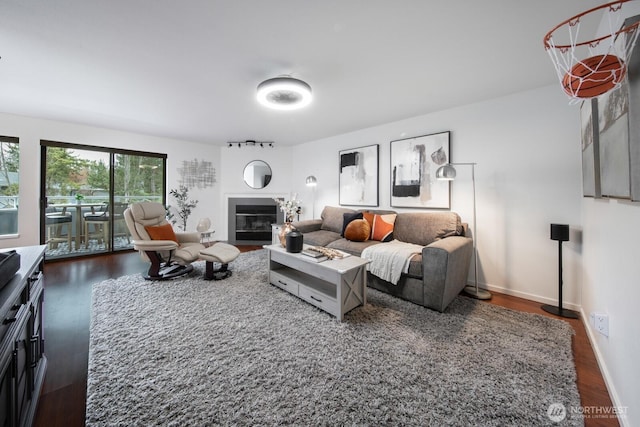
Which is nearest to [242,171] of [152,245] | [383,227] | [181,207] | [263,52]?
[181,207]

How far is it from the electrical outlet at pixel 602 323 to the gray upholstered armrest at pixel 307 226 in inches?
131

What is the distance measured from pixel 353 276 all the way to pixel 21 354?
2.10 metres

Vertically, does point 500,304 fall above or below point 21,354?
below

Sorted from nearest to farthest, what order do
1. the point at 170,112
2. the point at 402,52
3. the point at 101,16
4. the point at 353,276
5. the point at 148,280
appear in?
the point at 101,16, the point at 402,52, the point at 353,276, the point at 148,280, the point at 170,112

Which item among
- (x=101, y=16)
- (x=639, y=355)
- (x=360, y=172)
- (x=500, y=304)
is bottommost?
(x=500, y=304)

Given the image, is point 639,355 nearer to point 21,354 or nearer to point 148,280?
point 21,354

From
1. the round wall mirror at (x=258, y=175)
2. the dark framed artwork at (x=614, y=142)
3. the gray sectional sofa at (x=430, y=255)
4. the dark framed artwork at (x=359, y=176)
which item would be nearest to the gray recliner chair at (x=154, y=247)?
the gray sectional sofa at (x=430, y=255)

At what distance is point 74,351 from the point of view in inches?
70.9

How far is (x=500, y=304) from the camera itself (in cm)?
254

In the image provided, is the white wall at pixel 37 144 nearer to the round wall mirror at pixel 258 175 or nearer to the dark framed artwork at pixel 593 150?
the round wall mirror at pixel 258 175

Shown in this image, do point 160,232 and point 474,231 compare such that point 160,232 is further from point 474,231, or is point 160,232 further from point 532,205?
point 532,205

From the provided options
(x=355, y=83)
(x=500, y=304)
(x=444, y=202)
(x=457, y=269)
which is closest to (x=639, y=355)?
(x=457, y=269)

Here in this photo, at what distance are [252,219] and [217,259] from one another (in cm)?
262

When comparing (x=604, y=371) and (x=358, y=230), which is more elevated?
(x=358, y=230)
